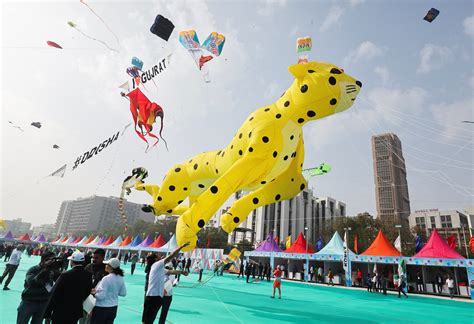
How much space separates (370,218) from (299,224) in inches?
1076

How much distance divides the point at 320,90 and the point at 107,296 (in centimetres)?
553

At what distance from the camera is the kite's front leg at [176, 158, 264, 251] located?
663 cm

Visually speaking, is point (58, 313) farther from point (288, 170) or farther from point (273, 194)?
point (288, 170)

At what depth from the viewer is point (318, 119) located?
7051 mm

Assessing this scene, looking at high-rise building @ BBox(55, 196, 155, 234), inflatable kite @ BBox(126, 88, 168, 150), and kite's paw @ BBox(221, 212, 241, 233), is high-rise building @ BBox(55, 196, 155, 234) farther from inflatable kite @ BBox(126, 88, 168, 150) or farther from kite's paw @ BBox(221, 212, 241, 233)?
kite's paw @ BBox(221, 212, 241, 233)

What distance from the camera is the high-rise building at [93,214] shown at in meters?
120

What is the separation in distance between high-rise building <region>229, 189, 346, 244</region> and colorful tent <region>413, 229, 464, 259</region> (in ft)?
151

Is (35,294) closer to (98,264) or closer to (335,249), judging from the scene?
(98,264)

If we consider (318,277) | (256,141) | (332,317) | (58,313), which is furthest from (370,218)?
(58,313)

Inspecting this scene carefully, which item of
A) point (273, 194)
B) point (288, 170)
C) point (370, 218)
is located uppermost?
point (370, 218)

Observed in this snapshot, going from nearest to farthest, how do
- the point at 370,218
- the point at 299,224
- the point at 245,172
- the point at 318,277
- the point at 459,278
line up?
the point at 245,172
the point at 459,278
the point at 318,277
the point at 370,218
the point at 299,224

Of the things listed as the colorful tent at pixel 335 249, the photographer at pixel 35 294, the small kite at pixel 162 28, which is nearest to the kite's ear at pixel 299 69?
the small kite at pixel 162 28

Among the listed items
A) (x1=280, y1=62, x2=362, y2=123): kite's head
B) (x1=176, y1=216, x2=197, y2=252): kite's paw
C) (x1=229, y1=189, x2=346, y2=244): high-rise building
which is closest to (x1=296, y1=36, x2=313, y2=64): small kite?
(x1=280, y1=62, x2=362, y2=123): kite's head

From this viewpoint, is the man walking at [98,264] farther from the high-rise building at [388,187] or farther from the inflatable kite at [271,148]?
the high-rise building at [388,187]
